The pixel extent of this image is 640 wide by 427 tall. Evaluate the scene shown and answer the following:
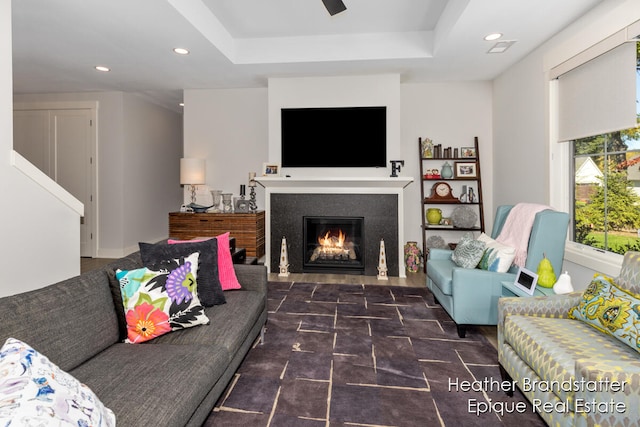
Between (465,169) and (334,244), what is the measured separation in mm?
2147

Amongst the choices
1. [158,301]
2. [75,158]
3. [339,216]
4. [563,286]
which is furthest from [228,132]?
[563,286]

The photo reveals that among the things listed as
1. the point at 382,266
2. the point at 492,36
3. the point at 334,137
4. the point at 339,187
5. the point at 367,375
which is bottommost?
the point at 367,375

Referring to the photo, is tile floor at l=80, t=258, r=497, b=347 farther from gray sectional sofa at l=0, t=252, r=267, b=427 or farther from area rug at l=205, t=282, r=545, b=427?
gray sectional sofa at l=0, t=252, r=267, b=427

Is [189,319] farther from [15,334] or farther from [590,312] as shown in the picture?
[590,312]

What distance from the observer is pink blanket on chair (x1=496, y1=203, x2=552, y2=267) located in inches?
110

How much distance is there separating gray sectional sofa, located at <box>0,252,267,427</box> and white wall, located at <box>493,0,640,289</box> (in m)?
3.08

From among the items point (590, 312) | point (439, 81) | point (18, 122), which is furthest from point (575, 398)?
point (18, 122)

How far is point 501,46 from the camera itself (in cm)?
364

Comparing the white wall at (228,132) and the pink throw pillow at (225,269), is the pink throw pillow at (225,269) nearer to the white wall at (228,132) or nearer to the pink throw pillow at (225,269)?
the pink throw pillow at (225,269)

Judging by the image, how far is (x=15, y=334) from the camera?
123 centimetres

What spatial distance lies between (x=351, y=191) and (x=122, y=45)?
3.07 meters

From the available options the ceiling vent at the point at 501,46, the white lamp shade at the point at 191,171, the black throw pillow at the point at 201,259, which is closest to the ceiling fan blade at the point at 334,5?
the black throw pillow at the point at 201,259

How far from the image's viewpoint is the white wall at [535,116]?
2.75 meters

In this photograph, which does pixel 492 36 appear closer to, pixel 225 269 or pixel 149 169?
pixel 225 269
